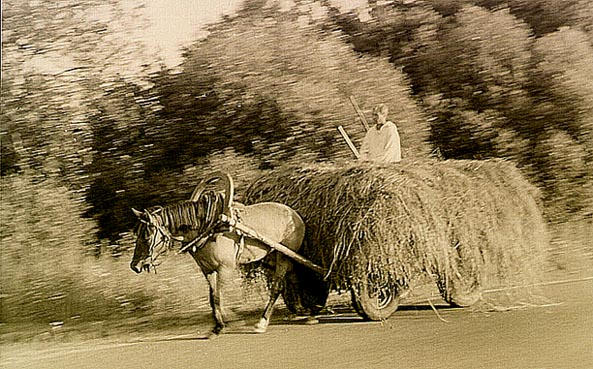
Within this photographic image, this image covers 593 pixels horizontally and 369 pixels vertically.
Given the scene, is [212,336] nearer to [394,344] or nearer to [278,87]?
[394,344]

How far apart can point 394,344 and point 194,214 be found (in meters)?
0.76

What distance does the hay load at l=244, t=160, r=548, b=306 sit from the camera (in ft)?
8.14

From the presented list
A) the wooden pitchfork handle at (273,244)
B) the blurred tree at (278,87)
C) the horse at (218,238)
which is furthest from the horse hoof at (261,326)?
the blurred tree at (278,87)

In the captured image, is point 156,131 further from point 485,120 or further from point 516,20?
point 516,20

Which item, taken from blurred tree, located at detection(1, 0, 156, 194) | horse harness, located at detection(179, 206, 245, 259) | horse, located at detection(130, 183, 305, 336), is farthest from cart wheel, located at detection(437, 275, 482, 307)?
blurred tree, located at detection(1, 0, 156, 194)

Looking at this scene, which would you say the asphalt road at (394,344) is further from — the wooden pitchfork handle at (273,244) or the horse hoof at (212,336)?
the wooden pitchfork handle at (273,244)

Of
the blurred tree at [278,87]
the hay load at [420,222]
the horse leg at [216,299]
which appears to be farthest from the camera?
the blurred tree at [278,87]

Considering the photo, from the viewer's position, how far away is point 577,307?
256 cm

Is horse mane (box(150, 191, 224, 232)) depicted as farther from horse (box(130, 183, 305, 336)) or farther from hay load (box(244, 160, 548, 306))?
hay load (box(244, 160, 548, 306))

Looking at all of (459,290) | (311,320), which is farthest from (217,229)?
(459,290)

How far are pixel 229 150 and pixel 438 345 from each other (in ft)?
3.08

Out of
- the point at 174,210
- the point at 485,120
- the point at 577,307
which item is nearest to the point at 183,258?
the point at 174,210

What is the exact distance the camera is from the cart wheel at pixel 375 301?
2.53m

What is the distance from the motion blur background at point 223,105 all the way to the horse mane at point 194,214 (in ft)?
0.32
